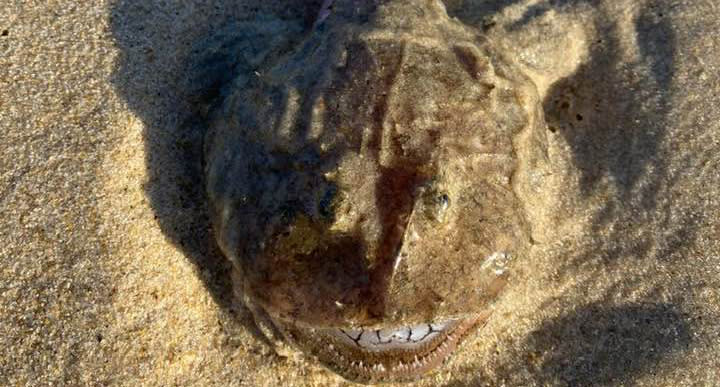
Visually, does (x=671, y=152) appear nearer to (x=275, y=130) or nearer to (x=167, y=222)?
(x=275, y=130)

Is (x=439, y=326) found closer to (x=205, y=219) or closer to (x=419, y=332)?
(x=419, y=332)

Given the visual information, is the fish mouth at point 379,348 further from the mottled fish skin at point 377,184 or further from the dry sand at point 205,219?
the dry sand at point 205,219

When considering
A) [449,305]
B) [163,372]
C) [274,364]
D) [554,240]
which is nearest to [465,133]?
[449,305]

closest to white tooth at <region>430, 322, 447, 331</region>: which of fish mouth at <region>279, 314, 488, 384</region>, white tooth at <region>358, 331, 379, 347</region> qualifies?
fish mouth at <region>279, 314, 488, 384</region>

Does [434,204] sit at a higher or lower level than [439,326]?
higher

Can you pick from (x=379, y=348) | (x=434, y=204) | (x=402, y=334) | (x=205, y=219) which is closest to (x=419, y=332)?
(x=402, y=334)

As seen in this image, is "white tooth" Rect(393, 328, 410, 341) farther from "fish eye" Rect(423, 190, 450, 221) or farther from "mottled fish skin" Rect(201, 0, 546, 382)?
"fish eye" Rect(423, 190, 450, 221)

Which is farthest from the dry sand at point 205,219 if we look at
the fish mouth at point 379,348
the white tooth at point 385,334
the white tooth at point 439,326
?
the white tooth at point 385,334
